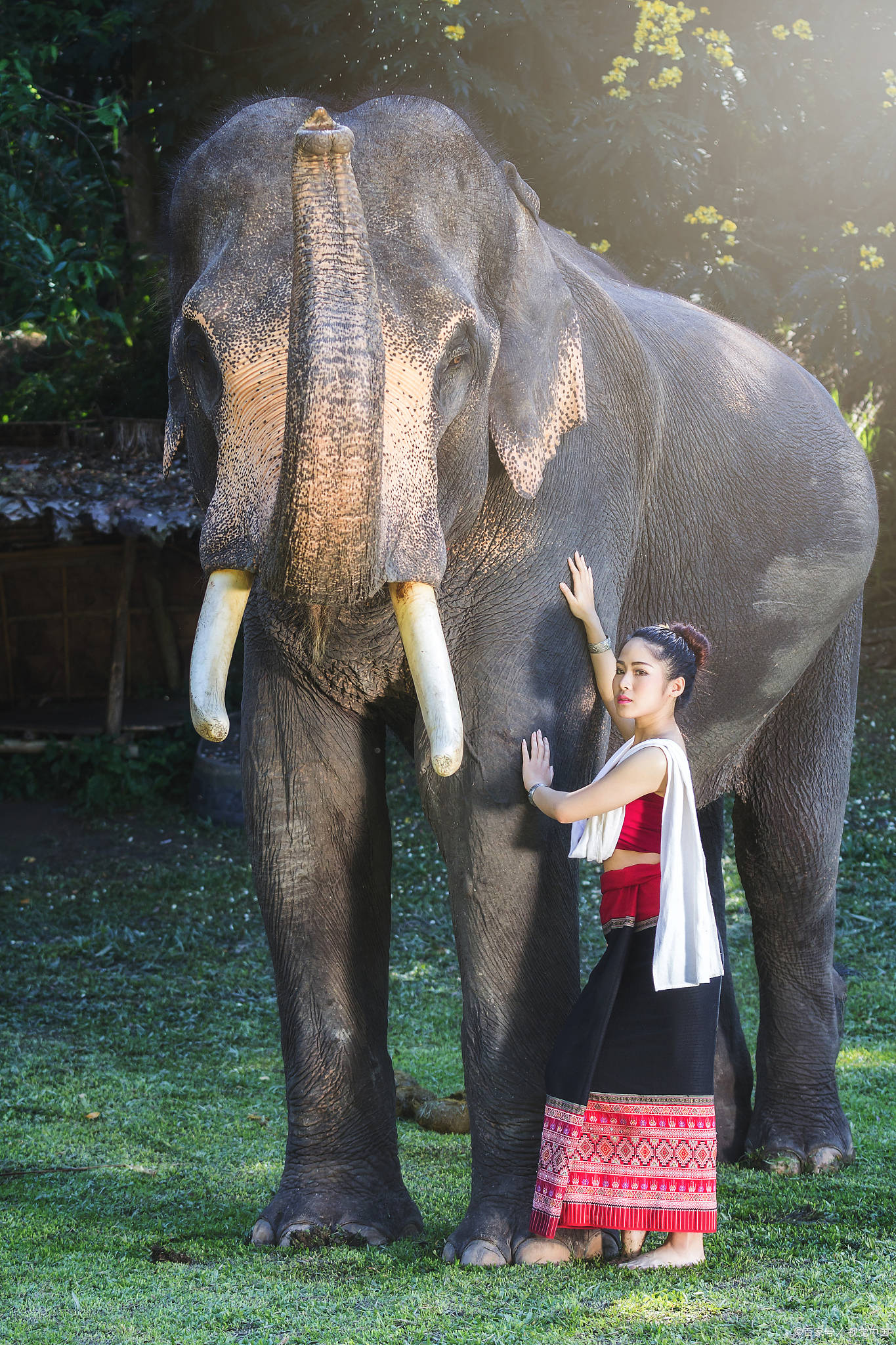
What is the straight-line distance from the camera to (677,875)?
2934mm

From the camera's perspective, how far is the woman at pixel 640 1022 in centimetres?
286

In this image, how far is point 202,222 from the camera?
282 centimetres

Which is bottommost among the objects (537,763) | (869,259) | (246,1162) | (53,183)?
(246,1162)

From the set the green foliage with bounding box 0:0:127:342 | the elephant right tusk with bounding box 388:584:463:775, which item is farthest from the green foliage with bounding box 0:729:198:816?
the elephant right tusk with bounding box 388:584:463:775

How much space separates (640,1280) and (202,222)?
2026 mm

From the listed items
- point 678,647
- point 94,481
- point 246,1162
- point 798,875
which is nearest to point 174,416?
point 678,647

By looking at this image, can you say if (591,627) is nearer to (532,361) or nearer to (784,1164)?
(532,361)

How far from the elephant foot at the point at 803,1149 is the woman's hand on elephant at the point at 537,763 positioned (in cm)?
170

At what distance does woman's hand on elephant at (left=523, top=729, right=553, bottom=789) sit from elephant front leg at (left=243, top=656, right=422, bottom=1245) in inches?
17.6

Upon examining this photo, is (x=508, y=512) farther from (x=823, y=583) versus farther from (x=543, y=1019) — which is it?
(x=823, y=583)

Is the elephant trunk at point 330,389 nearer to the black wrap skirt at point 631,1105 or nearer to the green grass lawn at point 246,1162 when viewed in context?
the black wrap skirt at point 631,1105

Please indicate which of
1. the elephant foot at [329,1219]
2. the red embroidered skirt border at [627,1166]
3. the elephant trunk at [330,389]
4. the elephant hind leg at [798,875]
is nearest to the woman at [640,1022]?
the red embroidered skirt border at [627,1166]

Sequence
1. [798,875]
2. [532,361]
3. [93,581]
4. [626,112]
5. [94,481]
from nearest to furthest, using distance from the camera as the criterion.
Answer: [532,361] → [798,875] → [626,112] → [94,481] → [93,581]

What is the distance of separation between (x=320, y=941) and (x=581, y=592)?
0.88 m
